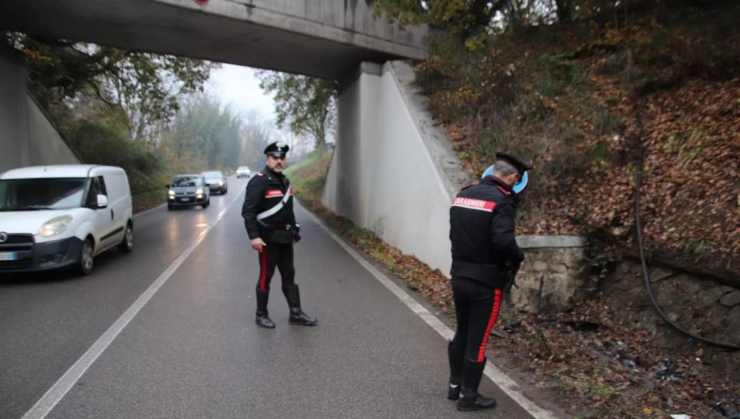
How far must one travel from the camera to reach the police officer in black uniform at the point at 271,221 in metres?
5.52

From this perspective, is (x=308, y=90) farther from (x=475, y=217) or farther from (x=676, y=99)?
(x=475, y=217)

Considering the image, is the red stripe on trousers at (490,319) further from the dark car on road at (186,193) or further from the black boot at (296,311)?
the dark car on road at (186,193)

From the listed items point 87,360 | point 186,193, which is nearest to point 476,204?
point 87,360

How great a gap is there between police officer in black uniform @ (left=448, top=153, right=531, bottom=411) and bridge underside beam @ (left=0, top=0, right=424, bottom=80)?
842cm

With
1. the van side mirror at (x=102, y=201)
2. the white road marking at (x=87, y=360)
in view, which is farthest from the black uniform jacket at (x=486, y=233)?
the van side mirror at (x=102, y=201)

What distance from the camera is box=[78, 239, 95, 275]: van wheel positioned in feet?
27.3

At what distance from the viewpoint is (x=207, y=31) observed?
37.7 ft

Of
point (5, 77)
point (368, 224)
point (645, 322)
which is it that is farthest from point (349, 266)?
point (5, 77)

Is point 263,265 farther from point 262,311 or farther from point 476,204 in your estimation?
point 476,204

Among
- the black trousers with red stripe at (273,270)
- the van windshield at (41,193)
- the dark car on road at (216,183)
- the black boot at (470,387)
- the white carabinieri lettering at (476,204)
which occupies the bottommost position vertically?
the dark car on road at (216,183)

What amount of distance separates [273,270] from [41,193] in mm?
5457

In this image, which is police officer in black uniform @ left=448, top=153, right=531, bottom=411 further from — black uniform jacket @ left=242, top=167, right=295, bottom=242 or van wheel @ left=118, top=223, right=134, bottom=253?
van wheel @ left=118, top=223, right=134, bottom=253

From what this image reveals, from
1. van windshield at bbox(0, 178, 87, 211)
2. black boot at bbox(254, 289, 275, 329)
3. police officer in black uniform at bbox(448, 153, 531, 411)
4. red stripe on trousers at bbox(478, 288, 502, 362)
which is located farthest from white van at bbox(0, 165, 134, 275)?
red stripe on trousers at bbox(478, 288, 502, 362)

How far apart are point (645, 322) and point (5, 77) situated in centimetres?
1456
